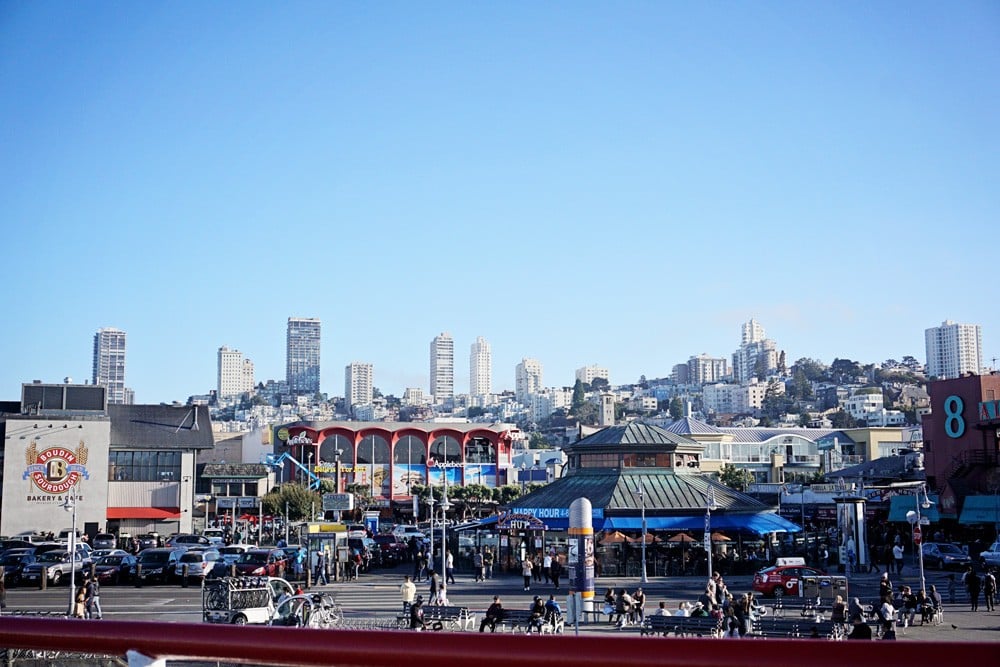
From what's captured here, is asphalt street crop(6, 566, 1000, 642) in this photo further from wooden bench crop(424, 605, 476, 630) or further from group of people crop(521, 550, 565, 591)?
wooden bench crop(424, 605, 476, 630)

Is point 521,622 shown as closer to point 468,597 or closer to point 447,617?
point 447,617

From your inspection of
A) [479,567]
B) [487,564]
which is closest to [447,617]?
[479,567]

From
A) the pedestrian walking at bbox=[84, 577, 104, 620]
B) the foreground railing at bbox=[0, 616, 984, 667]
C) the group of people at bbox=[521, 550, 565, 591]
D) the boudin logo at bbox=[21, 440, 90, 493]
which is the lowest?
the group of people at bbox=[521, 550, 565, 591]

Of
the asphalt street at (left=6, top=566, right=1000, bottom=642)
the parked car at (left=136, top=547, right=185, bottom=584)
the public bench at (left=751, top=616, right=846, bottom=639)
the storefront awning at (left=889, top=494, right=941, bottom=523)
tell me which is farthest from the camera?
the storefront awning at (left=889, top=494, right=941, bottom=523)

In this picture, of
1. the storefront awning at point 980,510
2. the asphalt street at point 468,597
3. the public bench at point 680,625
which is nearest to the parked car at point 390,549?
the asphalt street at point 468,597

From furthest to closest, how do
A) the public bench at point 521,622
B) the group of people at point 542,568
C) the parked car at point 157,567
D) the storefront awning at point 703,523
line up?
1. the storefront awning at point 703,523
2. the parked car at point 157,567
3. the group of people at point 542,568
4. the public bench at point 521,622

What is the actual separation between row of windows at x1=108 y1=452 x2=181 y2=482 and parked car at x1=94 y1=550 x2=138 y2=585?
2561 cm

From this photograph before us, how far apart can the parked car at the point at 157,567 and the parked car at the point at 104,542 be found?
14.9 meters

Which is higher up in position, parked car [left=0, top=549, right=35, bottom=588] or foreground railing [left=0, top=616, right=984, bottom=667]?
foreground railing [left=0, top=616, right=984, bottom=667]

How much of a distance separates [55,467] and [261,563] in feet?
98.0

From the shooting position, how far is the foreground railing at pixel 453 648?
2.35 m

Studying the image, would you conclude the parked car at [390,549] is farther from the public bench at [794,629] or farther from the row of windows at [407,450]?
the row of windows at [407,450]

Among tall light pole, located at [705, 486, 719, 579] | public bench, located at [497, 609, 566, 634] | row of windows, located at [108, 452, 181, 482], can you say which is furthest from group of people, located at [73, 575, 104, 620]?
row of windows, located at [108, 452, 181, 482]

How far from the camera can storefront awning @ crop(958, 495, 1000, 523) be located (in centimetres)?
5769
